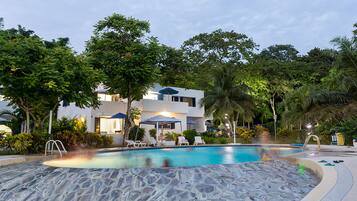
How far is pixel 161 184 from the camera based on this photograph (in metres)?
6.99

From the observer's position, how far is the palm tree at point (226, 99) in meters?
26.7

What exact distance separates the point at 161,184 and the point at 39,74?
7813mm

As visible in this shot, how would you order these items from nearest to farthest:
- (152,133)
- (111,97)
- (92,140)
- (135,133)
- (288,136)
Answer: (92,140) < (135,133) < (152,133) < (111,97) < (288,136)

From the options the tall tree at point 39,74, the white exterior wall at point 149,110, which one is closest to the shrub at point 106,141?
→ the white exterior wall at point 149,110

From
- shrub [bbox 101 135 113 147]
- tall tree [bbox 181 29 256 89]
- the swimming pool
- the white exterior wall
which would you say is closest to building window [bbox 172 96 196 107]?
the white exterior wall

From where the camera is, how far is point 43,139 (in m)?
12.6

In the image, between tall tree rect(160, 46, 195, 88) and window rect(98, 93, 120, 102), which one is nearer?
window rect(98, 93, 120, 102)

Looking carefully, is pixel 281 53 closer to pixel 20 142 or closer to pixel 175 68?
pixel 175 68

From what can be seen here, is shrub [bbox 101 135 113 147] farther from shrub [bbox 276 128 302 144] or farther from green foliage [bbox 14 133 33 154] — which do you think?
shrub [bbox 276 128 302 144]

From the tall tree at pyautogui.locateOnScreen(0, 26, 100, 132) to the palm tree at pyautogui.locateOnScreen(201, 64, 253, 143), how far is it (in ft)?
51.2

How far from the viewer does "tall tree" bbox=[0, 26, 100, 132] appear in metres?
11.6

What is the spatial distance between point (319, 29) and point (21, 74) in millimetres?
88553

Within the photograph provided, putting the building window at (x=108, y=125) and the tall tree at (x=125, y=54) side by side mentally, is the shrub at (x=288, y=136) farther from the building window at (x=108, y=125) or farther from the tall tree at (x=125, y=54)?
the building window at (x=108, y=125)

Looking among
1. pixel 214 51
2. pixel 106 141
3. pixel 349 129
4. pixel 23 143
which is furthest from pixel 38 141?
pixel 214 51
